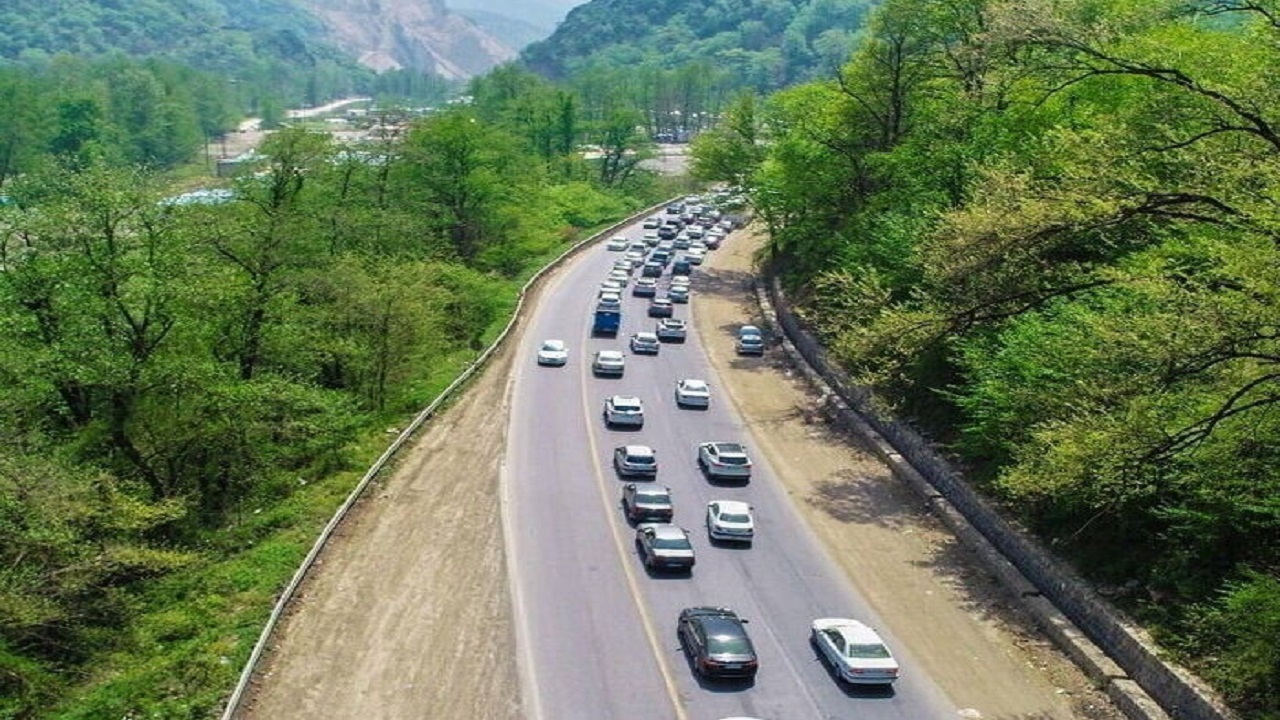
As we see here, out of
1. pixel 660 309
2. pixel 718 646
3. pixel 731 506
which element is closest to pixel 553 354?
pixel 660 309

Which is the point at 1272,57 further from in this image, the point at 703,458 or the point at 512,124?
the point at 512,124

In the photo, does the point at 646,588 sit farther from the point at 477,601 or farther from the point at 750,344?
the point at 750,344

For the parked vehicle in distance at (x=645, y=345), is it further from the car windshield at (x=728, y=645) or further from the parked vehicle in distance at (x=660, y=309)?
the car windshield at (x=728, y=645)

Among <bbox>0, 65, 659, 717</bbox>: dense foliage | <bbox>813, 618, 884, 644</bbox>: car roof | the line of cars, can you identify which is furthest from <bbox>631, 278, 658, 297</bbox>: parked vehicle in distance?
<bbox>813, 618, 884, 644</bbox>: car roof

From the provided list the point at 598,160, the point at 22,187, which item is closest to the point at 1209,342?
the point at 22,187

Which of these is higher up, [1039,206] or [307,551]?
[1039,206]

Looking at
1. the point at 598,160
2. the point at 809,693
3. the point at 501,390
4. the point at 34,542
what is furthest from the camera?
the point at 598,160

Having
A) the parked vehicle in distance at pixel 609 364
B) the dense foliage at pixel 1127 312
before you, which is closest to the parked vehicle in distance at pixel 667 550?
the dense foliage at pixel 1127 312
